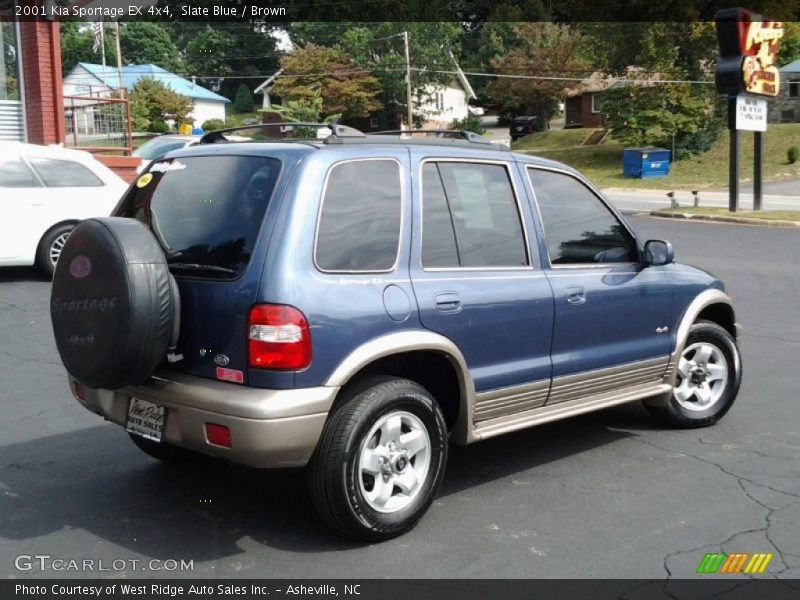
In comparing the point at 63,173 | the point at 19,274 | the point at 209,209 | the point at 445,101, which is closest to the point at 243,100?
the point at 445,101

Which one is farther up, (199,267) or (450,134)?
(450,134)

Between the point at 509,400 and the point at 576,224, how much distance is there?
1.21 metres

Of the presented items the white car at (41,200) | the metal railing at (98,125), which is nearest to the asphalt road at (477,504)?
the white car at (41,200)

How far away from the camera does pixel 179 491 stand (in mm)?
5102

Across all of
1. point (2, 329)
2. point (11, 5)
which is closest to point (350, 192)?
point (2, 329)

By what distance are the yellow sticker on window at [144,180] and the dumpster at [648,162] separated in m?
37.6

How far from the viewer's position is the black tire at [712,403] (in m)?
6.18

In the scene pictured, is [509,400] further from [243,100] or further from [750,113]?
[243,100]

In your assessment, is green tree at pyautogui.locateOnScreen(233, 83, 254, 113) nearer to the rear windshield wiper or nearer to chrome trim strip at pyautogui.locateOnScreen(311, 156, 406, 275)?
chrome trim strip at pyautogui.locateOnScreen(311, 156, 406, 275)

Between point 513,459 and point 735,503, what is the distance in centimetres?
131

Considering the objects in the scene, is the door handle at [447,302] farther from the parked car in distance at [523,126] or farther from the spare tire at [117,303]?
the parked car in distance at [523,126]

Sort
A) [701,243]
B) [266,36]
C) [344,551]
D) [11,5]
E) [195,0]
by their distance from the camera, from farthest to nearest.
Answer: [266,36], [195,0], [11,5], [701,243], [344,551]

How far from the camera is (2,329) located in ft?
30.8
